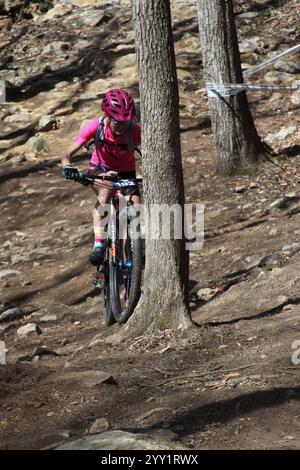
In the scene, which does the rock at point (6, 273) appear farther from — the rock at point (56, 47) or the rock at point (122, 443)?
the rock at point (56, 47)

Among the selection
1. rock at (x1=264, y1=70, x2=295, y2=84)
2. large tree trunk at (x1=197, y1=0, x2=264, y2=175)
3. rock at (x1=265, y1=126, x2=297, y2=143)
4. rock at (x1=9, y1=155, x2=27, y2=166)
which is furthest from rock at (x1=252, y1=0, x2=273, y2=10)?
large tree trunk at (x1=197, y1=0, x2=264, y2=175)

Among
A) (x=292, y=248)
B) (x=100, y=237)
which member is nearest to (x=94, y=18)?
(x=292, y=248)

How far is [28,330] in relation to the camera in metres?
8.41

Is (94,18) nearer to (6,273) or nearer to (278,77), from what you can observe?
(278,77)

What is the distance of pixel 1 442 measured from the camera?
185 inches

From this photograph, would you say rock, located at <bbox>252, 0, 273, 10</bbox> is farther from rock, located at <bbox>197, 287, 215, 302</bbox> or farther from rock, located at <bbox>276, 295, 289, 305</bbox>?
rock, located at <bbox>276, 295, 289, 305</bbox>

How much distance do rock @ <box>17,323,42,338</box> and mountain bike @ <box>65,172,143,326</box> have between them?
3.09ft

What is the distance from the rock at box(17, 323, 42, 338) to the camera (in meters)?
8.39

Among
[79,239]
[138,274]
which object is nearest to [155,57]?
[138,274]

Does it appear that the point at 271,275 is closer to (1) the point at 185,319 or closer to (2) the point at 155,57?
(1) the point at 185,319

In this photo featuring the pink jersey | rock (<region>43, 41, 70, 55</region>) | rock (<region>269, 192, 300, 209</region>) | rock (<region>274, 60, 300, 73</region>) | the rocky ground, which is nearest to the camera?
the rocky ground

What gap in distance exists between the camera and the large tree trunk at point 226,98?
11.2m

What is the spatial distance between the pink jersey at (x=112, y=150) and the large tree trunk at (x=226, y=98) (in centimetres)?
388
